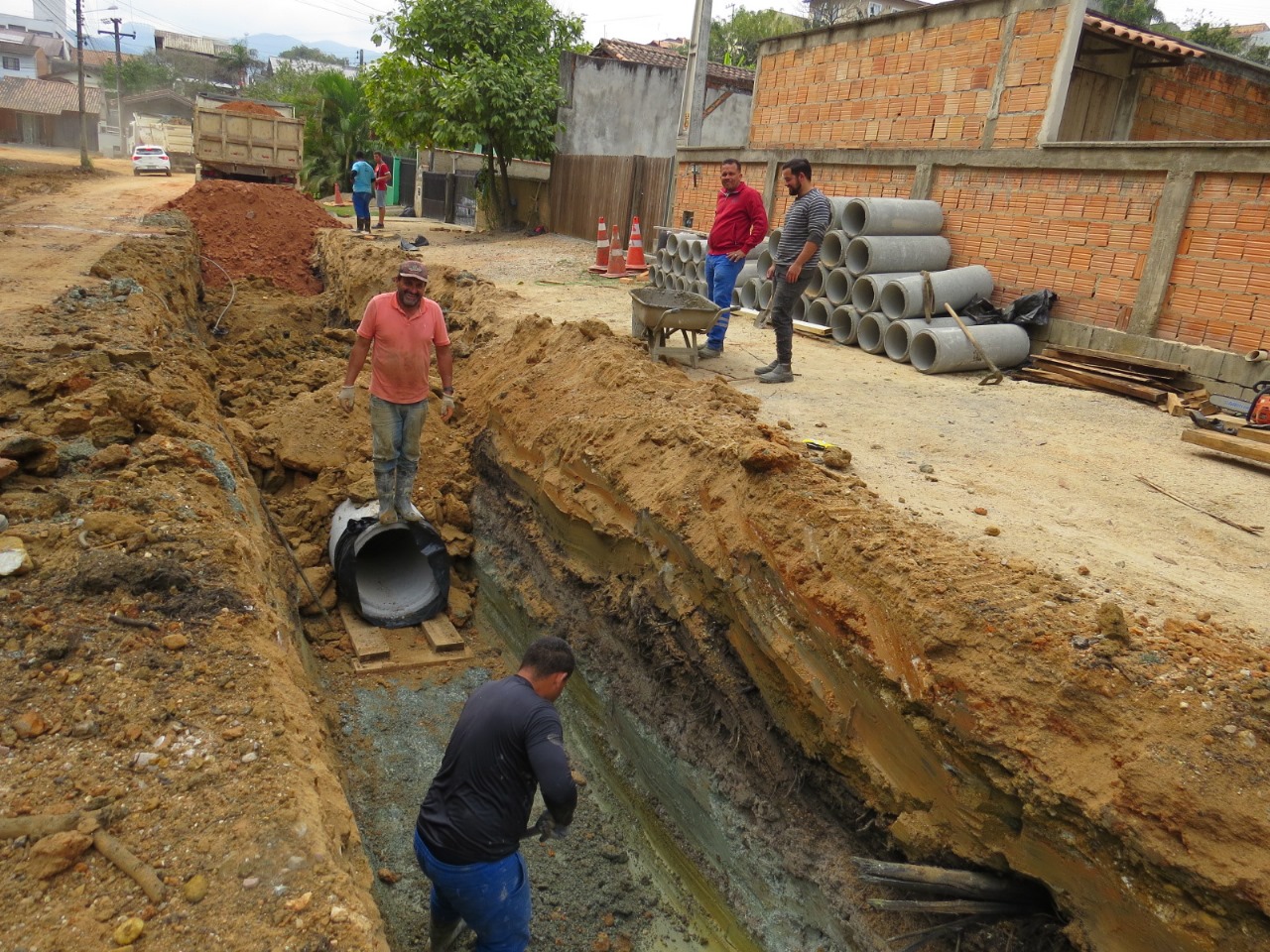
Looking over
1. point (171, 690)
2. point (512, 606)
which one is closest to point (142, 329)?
point (512, 606)

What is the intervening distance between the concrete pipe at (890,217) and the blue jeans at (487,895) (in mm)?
8236

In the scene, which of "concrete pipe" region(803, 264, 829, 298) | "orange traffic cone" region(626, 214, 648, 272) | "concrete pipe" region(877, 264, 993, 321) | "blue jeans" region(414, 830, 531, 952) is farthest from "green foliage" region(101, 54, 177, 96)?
"blue jeans" region(414, 830, 531, 952)

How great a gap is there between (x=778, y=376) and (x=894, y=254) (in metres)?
2.91

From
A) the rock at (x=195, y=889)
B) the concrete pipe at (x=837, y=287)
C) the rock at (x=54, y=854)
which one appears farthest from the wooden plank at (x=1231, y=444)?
the rock at (x=54, y=854)

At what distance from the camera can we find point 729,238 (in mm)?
8516

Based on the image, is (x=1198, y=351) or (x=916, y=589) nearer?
(x=916, y=589)

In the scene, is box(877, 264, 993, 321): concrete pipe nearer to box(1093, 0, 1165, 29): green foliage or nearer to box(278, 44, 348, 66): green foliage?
box(1093, 0, 1165, 29): green foliage

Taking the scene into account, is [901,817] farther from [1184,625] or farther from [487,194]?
[487,194]

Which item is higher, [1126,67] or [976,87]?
[1126,67]

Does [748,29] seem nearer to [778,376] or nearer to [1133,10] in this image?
[1133,10]

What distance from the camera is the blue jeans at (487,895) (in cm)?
376

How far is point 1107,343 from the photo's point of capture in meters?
8.80

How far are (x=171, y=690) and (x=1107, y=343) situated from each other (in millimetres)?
8830

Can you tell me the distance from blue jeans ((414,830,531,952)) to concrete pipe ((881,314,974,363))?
22.6ft
